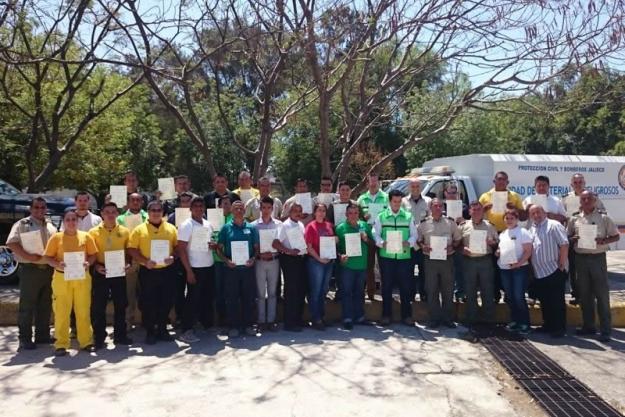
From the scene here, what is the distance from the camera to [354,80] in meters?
14.3

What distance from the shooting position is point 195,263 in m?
7.38

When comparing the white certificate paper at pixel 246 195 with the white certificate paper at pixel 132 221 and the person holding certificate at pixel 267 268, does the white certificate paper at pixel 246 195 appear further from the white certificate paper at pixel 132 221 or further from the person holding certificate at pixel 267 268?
the white certificate paper at pixel 132 221

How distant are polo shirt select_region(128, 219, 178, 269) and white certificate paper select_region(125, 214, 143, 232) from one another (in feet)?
1.78

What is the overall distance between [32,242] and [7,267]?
4467 millimetres

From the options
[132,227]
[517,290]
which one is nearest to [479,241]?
[517,290]

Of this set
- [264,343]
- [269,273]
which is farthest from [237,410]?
[269,273]

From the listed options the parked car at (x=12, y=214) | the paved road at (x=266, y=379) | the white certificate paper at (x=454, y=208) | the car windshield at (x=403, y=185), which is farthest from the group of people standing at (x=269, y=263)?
the car windshield at (x=403, y=185)

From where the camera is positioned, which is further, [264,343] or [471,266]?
[471,266]

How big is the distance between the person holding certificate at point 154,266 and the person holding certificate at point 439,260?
3.39 metres

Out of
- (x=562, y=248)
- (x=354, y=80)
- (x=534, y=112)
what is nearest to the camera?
(x=562, y=248)

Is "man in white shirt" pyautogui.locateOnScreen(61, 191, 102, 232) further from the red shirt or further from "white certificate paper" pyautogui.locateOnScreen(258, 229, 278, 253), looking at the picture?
the red shirt

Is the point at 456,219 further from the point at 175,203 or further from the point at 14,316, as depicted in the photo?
the point at 14,316

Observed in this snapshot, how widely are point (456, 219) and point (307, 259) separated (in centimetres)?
232

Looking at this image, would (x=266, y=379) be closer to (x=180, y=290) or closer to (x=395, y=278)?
(x=180, y=290)
